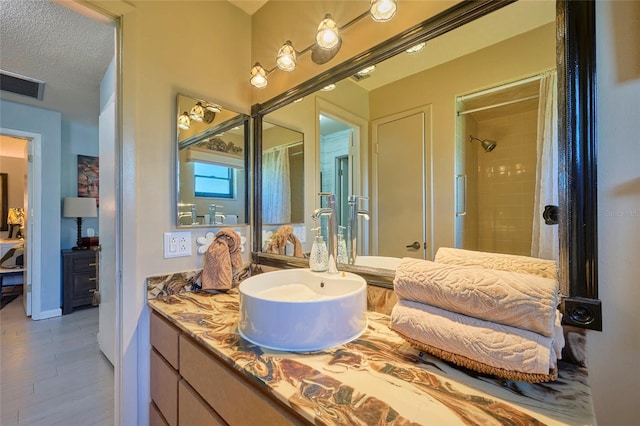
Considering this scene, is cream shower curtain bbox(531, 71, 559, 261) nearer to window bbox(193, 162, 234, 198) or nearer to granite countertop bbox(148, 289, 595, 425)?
granite countertop bbox(148, 289, 595, 425)

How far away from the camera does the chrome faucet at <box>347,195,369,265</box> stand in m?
→ 1.18

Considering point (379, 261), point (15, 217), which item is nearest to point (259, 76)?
point (379, 261)

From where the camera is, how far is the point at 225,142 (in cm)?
156

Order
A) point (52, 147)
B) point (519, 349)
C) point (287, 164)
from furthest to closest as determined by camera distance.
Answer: point (52, 147)
point (287, 164)
point (519, 349)

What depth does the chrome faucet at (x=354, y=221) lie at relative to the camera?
3.87 feet

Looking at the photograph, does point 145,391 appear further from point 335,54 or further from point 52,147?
point 52,147

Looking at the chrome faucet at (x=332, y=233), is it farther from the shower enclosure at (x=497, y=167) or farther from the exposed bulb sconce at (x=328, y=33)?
the exposed bulb sconce at (x=328, y=33)

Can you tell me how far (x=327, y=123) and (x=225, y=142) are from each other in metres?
0.65

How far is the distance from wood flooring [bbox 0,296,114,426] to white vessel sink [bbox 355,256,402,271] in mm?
1803

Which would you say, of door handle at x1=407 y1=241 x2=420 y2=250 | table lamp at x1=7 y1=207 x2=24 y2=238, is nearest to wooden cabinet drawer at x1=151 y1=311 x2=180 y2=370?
door handle at x1=407 y1=241 x2=420 y2=250

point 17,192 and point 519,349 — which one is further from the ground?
point 17,192

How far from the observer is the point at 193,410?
887mm

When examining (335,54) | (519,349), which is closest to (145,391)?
(519,349)

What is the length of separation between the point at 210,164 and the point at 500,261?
4.72ft
